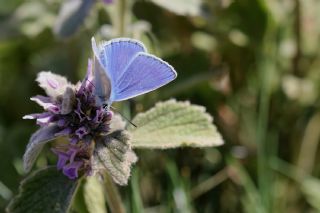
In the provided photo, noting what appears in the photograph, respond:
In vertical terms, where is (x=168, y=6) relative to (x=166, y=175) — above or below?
above

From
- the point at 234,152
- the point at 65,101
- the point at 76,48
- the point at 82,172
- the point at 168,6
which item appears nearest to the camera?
the point at 65,101

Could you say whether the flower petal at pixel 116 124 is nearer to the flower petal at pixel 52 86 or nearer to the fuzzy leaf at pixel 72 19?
the flower petal at pixel 52 86

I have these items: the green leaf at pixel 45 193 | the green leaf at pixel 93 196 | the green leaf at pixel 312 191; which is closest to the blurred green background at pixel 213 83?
the green leaf at pixel 312 191

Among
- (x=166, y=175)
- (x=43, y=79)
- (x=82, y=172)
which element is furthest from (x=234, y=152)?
(x=43, y=79)

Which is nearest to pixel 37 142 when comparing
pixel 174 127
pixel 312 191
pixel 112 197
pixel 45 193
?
pixel 45 193

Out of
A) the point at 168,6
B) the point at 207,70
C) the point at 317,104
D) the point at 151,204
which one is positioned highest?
the point at 168,6

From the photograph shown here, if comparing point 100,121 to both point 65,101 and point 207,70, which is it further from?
point 207,70

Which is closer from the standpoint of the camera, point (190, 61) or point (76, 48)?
point (190, 61)
